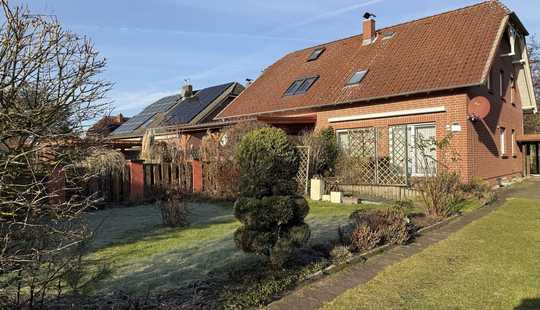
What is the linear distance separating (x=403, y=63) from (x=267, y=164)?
14.0m

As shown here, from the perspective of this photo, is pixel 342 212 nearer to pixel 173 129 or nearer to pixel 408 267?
pixel 408 267

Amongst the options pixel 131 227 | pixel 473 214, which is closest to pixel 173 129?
pixel 131 227

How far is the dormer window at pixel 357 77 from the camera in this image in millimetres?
17766

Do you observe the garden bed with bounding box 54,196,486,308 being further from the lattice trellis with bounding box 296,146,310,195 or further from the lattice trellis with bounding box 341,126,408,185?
the lattice trellis with bounding box 341,126,408,185

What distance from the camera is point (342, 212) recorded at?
32.4ft

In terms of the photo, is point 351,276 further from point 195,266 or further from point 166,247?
point 166,247

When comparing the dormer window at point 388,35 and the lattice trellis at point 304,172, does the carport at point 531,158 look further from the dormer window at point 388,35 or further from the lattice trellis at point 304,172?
the lattice trellis at point 304,172

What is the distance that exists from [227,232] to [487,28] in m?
14.1

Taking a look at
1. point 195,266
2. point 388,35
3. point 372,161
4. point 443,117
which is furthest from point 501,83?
point 195,266

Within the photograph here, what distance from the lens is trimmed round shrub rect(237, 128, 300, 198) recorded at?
485cm

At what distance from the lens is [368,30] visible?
68.9 ft

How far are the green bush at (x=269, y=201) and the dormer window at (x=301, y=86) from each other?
50.2 ft

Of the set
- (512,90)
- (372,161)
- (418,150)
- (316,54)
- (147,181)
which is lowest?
(147,181)

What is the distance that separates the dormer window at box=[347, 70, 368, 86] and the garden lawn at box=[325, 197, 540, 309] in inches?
447
